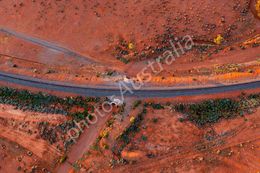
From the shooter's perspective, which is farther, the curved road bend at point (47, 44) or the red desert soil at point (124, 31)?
the curved road bend at point (47, 44)

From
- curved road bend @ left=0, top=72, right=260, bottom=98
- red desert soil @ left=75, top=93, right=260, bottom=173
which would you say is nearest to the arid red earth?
red desert soil @ left=75, top=93, right=260, bottom=173

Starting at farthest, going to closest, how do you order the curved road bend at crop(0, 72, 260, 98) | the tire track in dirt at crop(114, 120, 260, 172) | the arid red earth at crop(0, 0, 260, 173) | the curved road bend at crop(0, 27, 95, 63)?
the curved road bend at crop(0, 27, 95, 63) → the curved road bend at crop(0, 72, 260, 98) → the arid red earth at crop(0, 0, 260, 173) → the tire track in dirt at crop(114, 120, 260, 172)

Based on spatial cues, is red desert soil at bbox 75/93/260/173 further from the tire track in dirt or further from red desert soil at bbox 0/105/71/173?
red desert soil at bbox 0/105/71/173

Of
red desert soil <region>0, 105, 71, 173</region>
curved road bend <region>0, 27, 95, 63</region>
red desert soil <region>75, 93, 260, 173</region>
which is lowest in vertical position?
red desert soil <region>75, 93, 260, 173</region>

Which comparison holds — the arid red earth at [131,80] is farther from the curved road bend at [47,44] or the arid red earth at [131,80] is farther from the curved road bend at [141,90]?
the curved road bend at [141,90]

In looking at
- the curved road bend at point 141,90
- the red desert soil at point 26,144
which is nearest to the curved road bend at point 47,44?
the curved road bend at point 141,90

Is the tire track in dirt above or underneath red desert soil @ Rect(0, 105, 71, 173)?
underneath

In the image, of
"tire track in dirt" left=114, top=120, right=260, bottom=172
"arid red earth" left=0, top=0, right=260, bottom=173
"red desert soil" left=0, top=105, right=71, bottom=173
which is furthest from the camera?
"red desert soil" left=0, top=105, right=71, bottom=173
